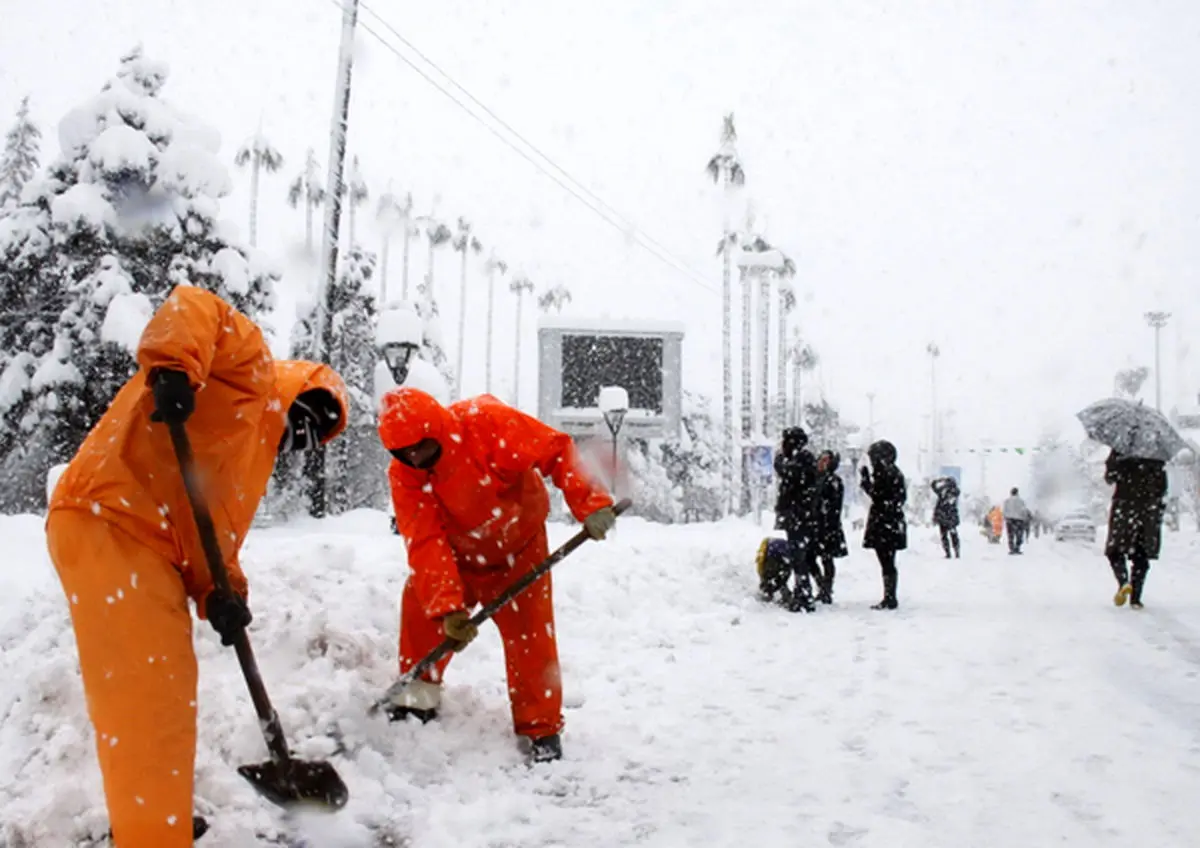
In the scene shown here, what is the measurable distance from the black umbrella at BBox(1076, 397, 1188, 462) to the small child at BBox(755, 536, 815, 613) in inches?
122

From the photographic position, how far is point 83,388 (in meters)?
21.4

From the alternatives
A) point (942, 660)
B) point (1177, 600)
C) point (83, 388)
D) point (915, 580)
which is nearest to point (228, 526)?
point (942, 660)

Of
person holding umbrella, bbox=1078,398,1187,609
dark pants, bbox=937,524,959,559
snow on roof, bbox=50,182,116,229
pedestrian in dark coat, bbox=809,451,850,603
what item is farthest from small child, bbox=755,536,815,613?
snow on roof, bbox=50,182,116,229

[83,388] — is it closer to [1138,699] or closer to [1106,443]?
[1106,443]

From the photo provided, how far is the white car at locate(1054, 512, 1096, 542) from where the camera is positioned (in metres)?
30.8

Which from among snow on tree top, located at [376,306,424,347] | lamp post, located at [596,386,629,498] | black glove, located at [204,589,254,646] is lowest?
black glove, located at [204,589,254,646]

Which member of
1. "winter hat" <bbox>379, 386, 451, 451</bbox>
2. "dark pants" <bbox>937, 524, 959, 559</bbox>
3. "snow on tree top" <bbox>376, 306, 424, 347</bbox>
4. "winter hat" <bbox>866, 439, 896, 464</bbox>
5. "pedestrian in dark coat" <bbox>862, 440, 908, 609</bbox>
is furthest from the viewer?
"dark pants" <bbox>937, 524, 959, 559</bbox>

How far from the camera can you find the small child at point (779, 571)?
9562 mm

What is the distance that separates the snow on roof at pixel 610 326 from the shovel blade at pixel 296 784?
2363cm

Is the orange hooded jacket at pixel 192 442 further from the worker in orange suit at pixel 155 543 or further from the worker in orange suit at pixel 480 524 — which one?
the worker in orange suit at pixel 480 524

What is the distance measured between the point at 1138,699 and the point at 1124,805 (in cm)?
205

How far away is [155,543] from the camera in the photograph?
2.84m

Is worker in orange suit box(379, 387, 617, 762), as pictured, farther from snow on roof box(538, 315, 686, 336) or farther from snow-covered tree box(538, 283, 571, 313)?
snow-covered tree box(538, 283, 571, 313)

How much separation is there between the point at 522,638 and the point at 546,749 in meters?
0.46
